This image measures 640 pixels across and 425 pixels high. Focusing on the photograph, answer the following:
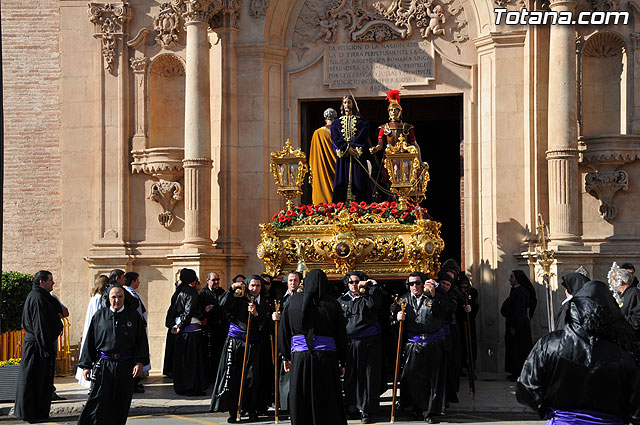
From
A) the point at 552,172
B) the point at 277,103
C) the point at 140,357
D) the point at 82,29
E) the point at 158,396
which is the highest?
the point at 82,29

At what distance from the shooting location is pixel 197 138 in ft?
60.2

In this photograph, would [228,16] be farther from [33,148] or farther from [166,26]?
[33,148]

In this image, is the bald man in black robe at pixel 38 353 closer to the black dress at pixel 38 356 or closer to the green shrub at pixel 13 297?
the black dress at pixel 38 356

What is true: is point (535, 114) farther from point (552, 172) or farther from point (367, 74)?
point (367, 74)

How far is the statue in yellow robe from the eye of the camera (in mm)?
17719

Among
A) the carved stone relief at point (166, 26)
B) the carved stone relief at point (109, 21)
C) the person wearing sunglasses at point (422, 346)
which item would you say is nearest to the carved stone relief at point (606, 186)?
the person wearing sunglasses at point (422, 346)

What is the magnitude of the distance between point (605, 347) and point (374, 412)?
6827 millimetres

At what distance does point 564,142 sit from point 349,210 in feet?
12.3

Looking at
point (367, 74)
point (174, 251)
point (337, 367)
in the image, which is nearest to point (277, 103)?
point (367, 74)

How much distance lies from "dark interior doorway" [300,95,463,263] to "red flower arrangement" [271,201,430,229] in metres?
3.58

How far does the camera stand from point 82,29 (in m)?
19.7

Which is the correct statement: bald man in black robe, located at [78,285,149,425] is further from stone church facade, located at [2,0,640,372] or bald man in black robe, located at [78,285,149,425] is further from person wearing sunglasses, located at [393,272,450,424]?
stone church facade, located at [2,0,640,372]

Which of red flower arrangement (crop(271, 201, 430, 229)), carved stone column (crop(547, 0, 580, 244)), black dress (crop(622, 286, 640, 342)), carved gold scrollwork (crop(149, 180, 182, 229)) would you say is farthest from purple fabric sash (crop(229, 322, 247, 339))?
carved stone column (crop(547, 0, 580, 244))

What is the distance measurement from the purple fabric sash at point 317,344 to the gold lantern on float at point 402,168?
574 cm
